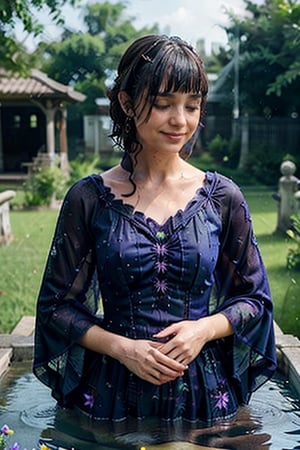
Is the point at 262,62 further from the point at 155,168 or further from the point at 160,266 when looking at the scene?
the point at 160,266

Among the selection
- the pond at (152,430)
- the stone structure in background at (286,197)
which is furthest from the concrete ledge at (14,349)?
the stone structure in background at (286,197)

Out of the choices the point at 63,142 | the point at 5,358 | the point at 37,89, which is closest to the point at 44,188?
the point at 37,89

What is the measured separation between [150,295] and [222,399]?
14.6 inches

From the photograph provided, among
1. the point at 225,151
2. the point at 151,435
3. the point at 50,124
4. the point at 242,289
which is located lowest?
the point at 225,151

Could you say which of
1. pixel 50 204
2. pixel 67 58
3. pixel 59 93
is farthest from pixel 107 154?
pixel 50 204

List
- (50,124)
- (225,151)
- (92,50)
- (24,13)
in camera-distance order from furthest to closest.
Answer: (50,124), (225,151), (92,50), (24,13)

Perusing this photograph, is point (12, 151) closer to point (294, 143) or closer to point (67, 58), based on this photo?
point (67, 58)

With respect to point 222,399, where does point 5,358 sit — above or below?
below

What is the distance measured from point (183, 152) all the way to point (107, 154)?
16.4 metres

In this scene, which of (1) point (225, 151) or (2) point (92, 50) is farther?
(1) point (225, 151)

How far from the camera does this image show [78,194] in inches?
68.5

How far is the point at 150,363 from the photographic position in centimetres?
158

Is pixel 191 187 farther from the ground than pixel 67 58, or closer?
closer

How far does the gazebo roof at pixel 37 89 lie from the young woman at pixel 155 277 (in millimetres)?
13303
